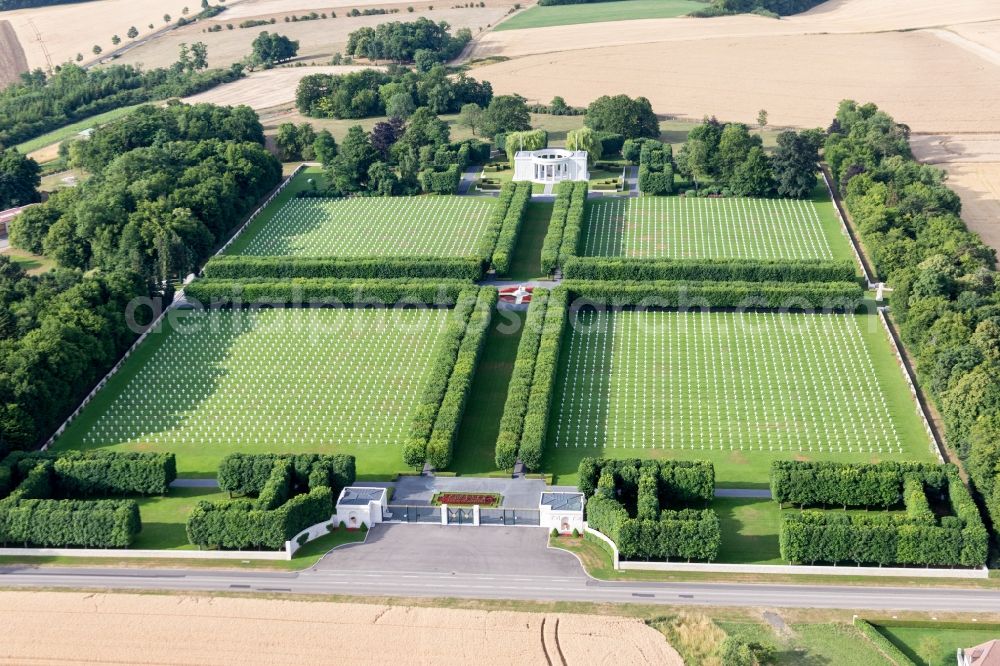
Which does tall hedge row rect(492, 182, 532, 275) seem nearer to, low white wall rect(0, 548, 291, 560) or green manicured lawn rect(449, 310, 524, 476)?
green manicured lawn rect(449, 310, 524, 476)

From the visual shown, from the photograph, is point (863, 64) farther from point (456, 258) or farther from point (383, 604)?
point (383, 604)

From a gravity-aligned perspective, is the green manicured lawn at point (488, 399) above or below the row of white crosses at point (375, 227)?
below

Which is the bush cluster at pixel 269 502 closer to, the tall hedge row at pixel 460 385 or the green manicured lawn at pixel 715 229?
the tall hedge row at pixel 460 385

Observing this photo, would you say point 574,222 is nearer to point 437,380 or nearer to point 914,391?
point 437,380

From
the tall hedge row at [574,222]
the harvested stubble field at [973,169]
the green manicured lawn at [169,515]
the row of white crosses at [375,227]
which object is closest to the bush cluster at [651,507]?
the green manicured lawn at [169,515]

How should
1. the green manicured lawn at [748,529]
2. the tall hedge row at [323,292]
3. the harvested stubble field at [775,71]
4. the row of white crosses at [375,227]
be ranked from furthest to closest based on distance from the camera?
the harvested stubble field at [775,71]
the row of white crosses at [375,227]
the tall hedge row at [323,292]
the green manicured lawn at [748,529]

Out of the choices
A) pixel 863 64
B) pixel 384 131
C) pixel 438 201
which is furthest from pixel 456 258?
pixel 863 64

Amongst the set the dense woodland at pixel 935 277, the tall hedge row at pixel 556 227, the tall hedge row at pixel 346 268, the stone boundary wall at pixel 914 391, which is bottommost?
the stone boundary wall at pixel 914 391
